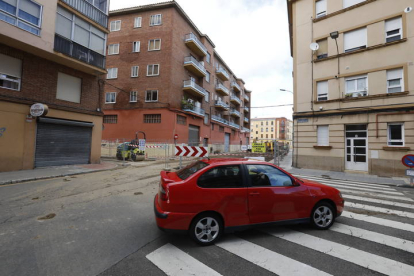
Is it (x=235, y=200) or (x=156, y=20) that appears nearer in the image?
(x=235, y=200)

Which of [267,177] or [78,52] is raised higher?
[78,52]

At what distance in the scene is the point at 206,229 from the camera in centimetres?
337

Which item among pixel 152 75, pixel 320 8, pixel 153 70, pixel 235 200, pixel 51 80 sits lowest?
pixel 235 200

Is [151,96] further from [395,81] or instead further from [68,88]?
[395,81]

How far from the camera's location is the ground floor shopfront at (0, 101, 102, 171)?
1014 centimetres

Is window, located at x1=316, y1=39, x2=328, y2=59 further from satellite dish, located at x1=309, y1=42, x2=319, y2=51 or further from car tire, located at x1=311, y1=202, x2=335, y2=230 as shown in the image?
car tire, located at x1=311, y1=202, x2=335, y2=230

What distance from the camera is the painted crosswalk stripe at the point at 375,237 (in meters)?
3.38

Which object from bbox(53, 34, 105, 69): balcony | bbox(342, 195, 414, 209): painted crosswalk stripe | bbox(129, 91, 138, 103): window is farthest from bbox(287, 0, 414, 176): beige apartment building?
bbox(129, 91, 138, 103): window

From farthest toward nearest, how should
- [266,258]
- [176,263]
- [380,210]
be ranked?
[380,210]
[266,258]
[176,263]

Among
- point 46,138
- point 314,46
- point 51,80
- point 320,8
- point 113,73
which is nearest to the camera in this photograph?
point 46,138

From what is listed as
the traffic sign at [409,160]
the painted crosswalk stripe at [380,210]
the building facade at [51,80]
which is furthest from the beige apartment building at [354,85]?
the building facade at [51,80]

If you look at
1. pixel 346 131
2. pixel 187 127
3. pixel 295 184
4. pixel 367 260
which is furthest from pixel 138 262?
pixel 187 127

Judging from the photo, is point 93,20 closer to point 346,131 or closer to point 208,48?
point 346,131

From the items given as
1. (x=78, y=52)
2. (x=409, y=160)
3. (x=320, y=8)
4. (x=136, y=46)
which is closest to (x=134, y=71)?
(x=136, y=46)
